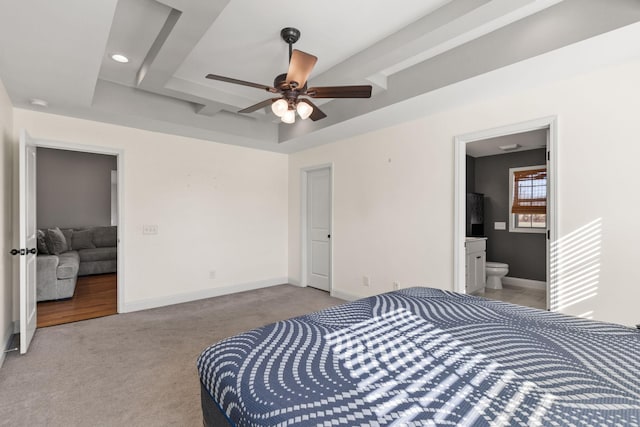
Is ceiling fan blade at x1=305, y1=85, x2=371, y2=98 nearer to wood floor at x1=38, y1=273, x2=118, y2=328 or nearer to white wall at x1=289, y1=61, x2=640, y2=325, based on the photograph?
white wall at x1=289, y1=61, x2=640, y2=325

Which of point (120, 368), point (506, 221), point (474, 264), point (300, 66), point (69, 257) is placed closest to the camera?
point (300, 66)

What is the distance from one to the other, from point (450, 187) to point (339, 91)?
1.71 meters

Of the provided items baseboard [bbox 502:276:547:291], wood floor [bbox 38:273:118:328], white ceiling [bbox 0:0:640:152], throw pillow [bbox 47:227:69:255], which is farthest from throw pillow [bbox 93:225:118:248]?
baseboard [bbox 502:276:547:291]

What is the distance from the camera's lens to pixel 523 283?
521cm

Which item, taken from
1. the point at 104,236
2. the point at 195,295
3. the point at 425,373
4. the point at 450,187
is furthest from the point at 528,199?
the point at 104,236

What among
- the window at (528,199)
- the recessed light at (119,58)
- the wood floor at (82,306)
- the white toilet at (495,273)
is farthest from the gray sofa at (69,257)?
the window at (528,199)

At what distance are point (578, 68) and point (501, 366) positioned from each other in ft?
8.32

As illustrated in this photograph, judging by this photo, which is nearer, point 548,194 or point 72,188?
point 548,194

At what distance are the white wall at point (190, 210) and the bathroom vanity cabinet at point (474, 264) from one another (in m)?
2.96

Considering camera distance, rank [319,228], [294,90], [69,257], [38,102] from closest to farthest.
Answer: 1. [294,90]
2. [38,102]
3. [69,257]
4. [319,228]

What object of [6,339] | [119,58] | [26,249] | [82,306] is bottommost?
[82,306]

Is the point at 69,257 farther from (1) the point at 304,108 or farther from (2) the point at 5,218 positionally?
(1) the point at 304,108

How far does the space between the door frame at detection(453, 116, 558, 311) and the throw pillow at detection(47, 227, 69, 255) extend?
605 centimetres

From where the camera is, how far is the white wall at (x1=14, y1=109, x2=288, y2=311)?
3.87 m
